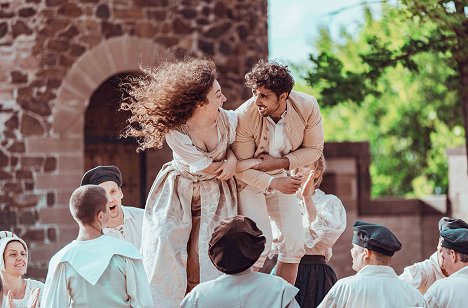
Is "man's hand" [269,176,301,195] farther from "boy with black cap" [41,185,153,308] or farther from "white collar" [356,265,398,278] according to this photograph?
"boy with black cap" [41,185,153,308]

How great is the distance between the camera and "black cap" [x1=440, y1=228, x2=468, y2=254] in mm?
8000

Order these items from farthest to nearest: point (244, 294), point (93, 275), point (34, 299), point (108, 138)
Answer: point (108, 138) < point (34, 299) < point (93, 275) < point (244, 294)

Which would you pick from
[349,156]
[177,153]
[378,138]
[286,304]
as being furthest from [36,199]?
[378,138]

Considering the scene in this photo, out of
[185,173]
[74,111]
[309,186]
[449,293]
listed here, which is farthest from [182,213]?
[74,111]

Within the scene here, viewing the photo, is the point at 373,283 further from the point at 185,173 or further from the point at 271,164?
the point at 185,173

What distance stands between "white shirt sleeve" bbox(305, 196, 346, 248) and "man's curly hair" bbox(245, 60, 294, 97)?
148 centimetres

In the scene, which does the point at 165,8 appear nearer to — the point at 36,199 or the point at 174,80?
the point at 36,199

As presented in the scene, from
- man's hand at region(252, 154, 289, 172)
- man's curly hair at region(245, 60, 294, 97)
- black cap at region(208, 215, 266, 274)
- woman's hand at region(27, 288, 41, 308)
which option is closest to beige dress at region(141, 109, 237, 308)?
man's hand at region(252, 154, 289, 172)

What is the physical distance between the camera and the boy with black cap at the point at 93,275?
720 centimetres

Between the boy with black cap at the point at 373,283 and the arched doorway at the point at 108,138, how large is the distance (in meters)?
10.3

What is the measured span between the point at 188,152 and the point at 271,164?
50cm

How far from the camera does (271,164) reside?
8.23m

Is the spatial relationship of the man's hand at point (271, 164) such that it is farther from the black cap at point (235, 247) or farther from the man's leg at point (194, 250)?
the black cap at point (235, 247)

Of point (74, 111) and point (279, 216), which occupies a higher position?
point (74, 111)
